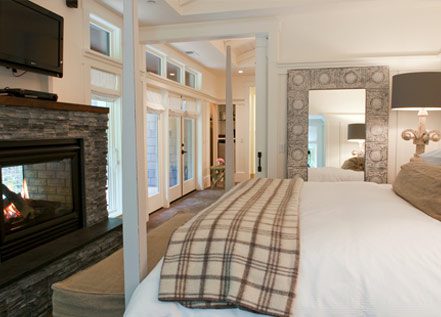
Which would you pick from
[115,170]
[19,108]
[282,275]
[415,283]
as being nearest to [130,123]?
[282,275]

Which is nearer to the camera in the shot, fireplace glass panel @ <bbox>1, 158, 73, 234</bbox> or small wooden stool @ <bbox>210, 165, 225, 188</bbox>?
fireplace glass panel @ <bbox>1, 158, 73, 234</bbox>

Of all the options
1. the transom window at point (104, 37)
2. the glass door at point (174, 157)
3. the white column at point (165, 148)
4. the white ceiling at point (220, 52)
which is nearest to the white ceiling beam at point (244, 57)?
the white ceiling at point (220, 52)

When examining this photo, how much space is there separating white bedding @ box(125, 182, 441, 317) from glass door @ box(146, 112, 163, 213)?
450 centimetres

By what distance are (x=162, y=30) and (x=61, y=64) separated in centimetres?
150

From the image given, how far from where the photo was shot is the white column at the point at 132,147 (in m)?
1.24

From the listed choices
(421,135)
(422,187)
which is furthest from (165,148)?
(422,187)

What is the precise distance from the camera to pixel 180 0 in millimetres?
3820

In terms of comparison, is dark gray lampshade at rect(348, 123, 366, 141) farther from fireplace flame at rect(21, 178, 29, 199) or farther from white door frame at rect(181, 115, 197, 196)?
white door frame at rect(181, 115, 197, 196)

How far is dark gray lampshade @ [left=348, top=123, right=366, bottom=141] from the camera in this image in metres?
3.74

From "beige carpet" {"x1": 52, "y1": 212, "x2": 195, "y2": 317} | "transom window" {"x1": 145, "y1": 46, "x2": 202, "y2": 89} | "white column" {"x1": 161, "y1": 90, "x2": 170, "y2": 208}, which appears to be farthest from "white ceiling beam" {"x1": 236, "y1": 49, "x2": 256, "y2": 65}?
"beige carpet" {"x1": 52, "y1": 212, "x2": 195, "y2": 317}

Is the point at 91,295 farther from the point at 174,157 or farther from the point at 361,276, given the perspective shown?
the point at 174,157

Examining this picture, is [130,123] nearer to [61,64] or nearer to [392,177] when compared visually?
[61,64]

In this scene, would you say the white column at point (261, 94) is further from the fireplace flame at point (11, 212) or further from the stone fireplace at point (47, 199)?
the fireplace flame at point (11, 212)

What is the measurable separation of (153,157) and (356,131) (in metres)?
3.19
